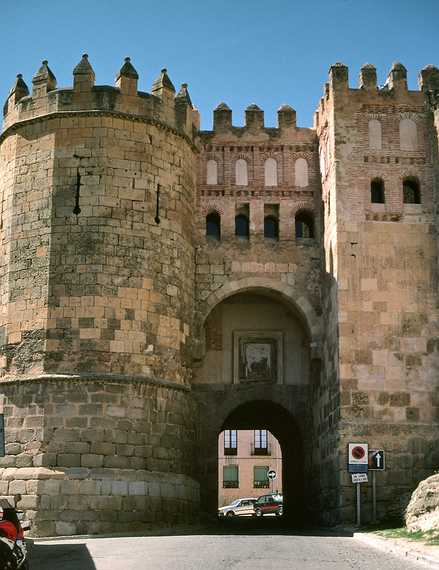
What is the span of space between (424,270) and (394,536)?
20.5ft

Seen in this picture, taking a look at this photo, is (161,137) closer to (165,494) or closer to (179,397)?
(179,397)

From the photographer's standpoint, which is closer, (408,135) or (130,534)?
(130,534)

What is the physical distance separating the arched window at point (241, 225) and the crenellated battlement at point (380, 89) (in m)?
3.14

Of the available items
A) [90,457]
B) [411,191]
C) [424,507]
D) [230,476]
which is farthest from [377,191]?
[230,476]

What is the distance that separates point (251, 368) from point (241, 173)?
4419 mm

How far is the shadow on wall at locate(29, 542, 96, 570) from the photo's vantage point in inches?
443

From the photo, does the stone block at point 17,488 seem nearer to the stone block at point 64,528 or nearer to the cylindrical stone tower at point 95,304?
the cylindrical stone tower at point 95,304

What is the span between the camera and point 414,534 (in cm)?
1452

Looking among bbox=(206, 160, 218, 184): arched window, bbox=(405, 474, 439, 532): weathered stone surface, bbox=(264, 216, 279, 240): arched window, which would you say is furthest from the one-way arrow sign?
bbox=(206, 160, 218, 184): arched window

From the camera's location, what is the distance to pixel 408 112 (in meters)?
19.8

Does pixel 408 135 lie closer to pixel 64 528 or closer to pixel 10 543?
pixel 64 528

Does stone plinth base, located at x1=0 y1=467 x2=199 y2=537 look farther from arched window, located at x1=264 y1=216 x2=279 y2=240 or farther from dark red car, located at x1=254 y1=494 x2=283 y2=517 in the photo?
dark red car, located at x1=254 y1=494 x2=283 y2=517

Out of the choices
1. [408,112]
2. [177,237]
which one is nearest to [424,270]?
[408,112]

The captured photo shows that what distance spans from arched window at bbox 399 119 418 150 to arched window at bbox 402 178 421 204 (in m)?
0.71
